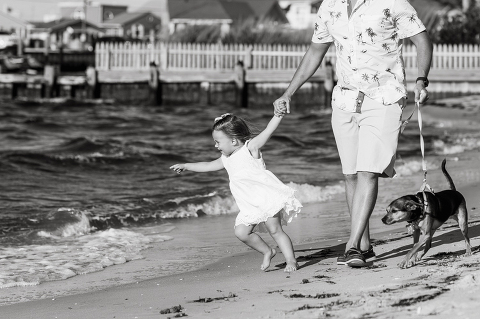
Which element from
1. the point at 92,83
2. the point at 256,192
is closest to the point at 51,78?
the point at 92,83

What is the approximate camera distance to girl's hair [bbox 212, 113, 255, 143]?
18.0 feet

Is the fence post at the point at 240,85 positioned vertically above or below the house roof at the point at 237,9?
below

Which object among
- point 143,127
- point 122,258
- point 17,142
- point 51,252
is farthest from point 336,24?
point 143,127

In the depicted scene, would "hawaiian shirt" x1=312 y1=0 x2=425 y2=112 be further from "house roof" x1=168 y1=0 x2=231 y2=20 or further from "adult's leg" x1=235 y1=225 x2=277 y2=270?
"house roof" x1=168 y1=0 x2=231 y2=20

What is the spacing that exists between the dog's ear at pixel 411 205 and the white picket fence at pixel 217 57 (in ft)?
79.0

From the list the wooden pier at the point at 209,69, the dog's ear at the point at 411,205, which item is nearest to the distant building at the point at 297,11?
the wooden pier at the point at 209,69

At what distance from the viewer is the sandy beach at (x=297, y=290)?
4.04 meters

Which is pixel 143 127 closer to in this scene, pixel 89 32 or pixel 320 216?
pixel 320 216

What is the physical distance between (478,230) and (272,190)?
1.97 meters

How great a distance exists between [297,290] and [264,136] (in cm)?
113

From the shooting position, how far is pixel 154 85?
27.6 metres

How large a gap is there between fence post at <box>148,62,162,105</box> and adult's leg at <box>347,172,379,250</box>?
22217mm

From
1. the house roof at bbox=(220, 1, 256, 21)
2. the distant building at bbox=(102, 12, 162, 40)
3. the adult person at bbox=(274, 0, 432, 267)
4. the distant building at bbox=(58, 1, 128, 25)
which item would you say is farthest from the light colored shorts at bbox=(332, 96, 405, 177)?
the distant building at bbox=(58, 1, 128, 25)

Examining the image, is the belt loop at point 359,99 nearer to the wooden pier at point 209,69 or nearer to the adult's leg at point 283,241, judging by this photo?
the adult's leg at point 283,241
